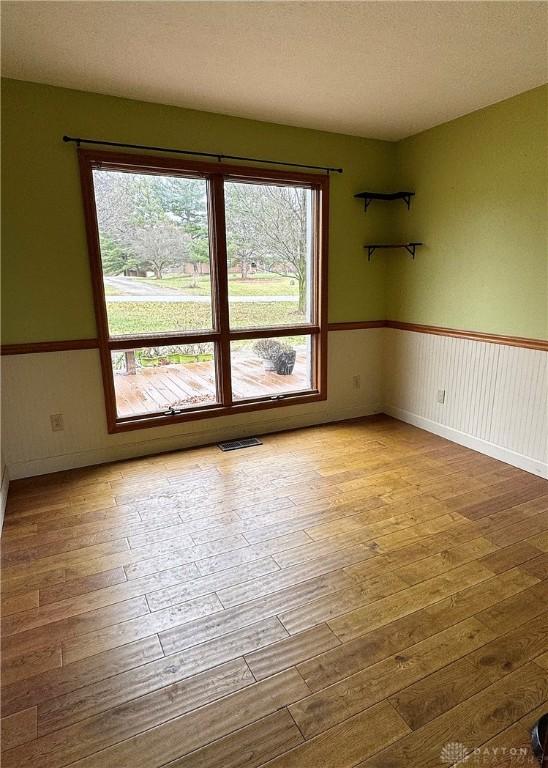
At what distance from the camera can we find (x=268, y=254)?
3502 millimetres

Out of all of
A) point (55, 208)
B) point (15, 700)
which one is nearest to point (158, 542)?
point (15, 700)

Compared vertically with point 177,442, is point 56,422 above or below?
above

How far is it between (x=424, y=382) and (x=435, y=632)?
245 cm

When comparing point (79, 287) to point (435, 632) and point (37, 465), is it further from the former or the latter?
point (435, 632)

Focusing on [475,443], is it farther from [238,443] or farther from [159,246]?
[159,246]

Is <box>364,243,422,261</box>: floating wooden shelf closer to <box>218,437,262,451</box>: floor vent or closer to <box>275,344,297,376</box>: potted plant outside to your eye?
<box>275,344,297,376</box>: potted plant outside

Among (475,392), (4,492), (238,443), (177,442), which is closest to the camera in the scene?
(4,492)

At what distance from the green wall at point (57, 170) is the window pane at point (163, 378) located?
0.40 metres

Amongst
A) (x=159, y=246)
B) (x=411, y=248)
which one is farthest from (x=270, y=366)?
(x=411, y=248)

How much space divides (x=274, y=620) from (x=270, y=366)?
2.32 m

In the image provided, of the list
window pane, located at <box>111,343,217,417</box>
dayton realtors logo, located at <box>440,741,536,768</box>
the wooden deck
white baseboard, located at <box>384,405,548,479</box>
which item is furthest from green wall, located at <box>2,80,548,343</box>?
dayton realtors logo, located at <box>440,741,536,768</box>

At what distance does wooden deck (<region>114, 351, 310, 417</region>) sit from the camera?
3.23 m

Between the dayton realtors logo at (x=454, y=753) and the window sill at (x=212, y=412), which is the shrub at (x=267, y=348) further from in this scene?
the dayton realtors logo at (x=454, y=753)

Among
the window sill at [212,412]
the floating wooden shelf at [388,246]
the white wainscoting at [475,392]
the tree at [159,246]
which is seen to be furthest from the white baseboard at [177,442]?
the floating wooden shelf at [388,246]
